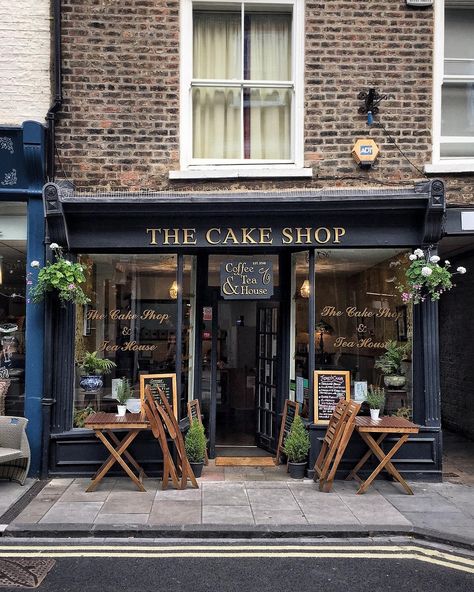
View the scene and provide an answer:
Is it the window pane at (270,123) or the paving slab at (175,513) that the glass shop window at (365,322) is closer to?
the window pane at (270,123)

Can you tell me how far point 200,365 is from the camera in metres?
8.74

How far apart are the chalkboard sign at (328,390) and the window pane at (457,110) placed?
3.87m

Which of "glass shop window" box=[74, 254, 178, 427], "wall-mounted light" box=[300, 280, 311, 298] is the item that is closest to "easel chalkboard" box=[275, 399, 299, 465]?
"wall-mounted light" box=[300, 280, 311, 298]

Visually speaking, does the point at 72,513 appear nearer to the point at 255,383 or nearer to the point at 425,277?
the point at 255,383

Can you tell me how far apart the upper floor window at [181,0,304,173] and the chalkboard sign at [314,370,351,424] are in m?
3.14

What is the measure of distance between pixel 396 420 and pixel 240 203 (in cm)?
353

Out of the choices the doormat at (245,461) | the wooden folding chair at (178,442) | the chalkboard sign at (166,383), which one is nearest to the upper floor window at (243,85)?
the chalkboard sign at (166,383)

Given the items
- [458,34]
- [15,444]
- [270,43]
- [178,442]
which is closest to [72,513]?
[178,442]

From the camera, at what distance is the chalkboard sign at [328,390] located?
8.13m

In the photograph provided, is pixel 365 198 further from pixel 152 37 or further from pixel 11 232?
pixel 11 232

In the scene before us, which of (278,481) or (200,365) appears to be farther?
(200,365)

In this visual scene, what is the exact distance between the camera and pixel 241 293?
8344 mm

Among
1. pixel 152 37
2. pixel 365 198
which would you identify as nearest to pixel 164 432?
pixel 365 198

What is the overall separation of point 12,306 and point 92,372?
147cm
